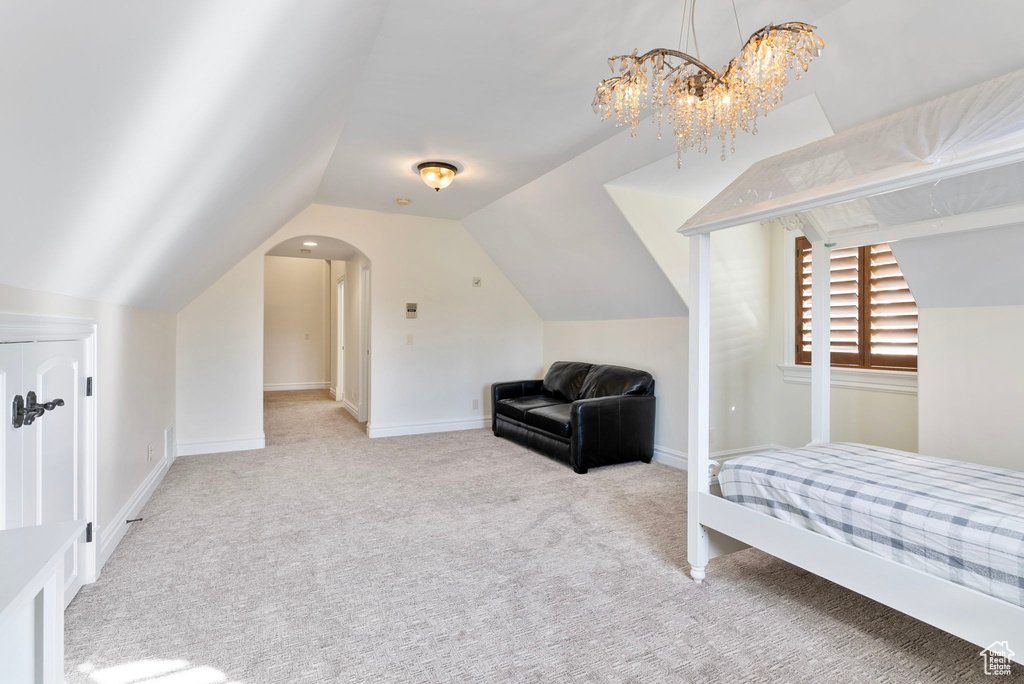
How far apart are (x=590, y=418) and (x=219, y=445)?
349 cm

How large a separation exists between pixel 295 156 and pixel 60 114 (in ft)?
7.13

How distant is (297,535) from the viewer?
2.99 metres

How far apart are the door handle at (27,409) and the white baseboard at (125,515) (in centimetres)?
105

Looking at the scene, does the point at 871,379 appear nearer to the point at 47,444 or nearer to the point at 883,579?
the point at 883,579

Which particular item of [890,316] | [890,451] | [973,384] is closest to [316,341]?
[890,316]

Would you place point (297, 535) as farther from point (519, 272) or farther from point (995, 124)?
point (519, 272)

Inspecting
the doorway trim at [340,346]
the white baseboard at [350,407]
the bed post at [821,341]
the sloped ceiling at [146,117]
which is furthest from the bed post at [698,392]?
the doorway trim at [340,346]

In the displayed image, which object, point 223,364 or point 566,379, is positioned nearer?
point 223,364

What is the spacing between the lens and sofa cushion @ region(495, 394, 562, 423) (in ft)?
17.1

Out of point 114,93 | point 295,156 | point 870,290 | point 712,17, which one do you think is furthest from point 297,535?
point 870,290

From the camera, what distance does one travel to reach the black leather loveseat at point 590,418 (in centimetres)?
430

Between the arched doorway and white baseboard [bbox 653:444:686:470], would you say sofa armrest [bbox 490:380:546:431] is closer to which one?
the arched doorway

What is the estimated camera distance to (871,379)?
3920mm

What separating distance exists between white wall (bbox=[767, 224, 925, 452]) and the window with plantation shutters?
272mm
